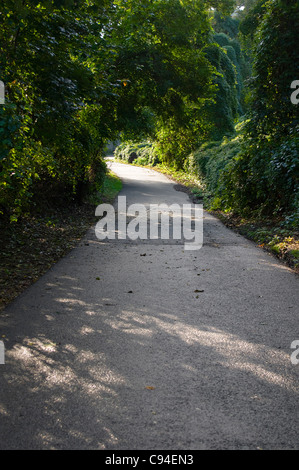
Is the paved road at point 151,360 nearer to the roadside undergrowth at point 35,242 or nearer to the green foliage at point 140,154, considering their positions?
Result: the roadside undergrowth at point 35,242

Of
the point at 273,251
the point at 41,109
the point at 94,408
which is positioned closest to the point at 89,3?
the point at 41,109

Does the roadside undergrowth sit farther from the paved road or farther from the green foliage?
the green foliage

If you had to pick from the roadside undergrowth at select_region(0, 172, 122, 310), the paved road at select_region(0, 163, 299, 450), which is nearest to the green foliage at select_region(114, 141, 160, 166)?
the roadside undergrowth at select_region(0, 172, 122, 310)

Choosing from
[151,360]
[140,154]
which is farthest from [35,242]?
Result: [140,154]

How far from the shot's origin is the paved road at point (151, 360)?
306cm

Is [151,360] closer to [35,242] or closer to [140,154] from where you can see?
[35,242]

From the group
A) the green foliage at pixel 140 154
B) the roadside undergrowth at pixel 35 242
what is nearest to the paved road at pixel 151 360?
→ the roadside undergrowth at pixel 35 242

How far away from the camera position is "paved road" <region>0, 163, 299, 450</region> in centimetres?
306

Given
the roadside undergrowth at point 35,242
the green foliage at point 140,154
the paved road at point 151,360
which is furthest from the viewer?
the green foliage at point 140,154

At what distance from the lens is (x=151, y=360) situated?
416cm

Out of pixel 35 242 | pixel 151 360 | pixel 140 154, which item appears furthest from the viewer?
pixel 140 154

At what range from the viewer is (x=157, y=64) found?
1503cm

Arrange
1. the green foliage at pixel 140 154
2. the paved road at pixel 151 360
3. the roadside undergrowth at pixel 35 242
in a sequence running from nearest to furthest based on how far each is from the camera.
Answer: the paved road at pixel 151 360 < the roadside undergrowth at pixel 35 242 < the green foliage at pixel 140 154

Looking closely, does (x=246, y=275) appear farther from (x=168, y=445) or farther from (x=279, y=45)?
(x=279, y=45)
